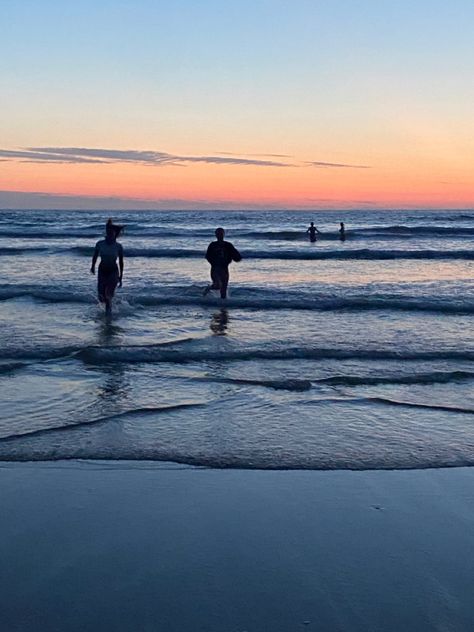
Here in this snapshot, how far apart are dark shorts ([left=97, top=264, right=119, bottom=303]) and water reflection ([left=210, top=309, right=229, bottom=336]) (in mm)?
1904

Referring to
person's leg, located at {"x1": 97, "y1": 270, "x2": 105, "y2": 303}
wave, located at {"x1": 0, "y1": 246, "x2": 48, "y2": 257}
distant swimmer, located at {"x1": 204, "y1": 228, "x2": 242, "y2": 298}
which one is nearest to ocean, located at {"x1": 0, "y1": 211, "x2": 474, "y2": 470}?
person's leg, located at {"x1": 97, "y1": 270, "x2": 105, "y2": 303}

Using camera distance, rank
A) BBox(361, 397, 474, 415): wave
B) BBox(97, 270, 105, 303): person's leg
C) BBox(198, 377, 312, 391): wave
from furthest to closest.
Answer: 1. BBox(97, 270, 105, 303): person's leg
2. BBox(198, 377, 312, 391): wave
3. BBox(361, 397, 474, 415): wave

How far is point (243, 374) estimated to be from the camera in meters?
9.12

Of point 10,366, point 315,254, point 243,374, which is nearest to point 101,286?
point 10,366

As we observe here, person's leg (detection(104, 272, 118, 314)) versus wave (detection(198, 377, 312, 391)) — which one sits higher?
person's leg (detection(104, 272, 118, 314))

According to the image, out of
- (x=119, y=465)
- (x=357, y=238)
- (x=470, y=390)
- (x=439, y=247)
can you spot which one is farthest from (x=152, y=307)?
(x=357, y=238)

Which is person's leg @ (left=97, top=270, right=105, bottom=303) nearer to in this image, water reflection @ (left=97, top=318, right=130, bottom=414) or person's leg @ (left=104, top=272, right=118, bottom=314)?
person's leg @ (left=104, top=272, right=118, bottom=314)

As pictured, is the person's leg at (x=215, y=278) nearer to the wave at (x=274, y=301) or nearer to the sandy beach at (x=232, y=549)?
the wave at (x=274, y=301)

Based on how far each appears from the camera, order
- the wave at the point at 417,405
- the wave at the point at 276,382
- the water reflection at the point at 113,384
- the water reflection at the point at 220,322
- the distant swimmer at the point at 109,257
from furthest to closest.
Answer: the distant swimmer at the point at 109,257, the water reflection at the point at 220,322, the wave at the point at 276,382, the water reflection at the point at 113,384, the wave at the point at 417,405

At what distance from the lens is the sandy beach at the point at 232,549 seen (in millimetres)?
3486

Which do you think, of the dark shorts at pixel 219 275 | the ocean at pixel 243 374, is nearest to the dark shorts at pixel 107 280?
the ocean at pixel 243 374

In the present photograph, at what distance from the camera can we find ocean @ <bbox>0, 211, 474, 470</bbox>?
6.14 m

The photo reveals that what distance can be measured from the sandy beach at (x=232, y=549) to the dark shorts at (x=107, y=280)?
8.08 m

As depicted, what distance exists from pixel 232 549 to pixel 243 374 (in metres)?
5.00
